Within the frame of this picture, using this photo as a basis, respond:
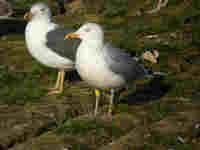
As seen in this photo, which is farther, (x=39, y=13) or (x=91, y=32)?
(x=39, y=13)

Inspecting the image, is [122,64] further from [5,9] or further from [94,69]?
[5,9]

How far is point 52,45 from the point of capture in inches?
334

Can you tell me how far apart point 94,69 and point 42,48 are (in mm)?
2223

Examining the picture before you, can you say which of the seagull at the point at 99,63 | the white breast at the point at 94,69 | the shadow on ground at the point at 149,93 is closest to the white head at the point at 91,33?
the seagull at the point at 99,63

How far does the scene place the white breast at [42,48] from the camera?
8539mm

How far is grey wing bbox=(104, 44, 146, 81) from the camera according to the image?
22.8 feet

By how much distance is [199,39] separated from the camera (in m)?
11.8

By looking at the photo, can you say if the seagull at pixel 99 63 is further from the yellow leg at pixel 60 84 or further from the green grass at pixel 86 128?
the yellow leg at pixel 60 84

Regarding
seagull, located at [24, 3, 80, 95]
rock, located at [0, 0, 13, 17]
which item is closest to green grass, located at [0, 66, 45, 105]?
seagull, located at [24, 3, 80, 95]

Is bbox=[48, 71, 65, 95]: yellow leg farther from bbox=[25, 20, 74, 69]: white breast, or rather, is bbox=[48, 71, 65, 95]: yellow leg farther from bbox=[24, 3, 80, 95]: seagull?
bbox=[25, 20, 74, 69]: white breast

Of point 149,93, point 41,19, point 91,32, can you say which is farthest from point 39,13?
point 149,93

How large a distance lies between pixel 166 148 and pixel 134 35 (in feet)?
25.9

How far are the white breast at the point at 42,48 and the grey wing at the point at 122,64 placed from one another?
5.11 ft

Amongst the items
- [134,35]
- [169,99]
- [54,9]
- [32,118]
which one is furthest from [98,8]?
[32,118]
